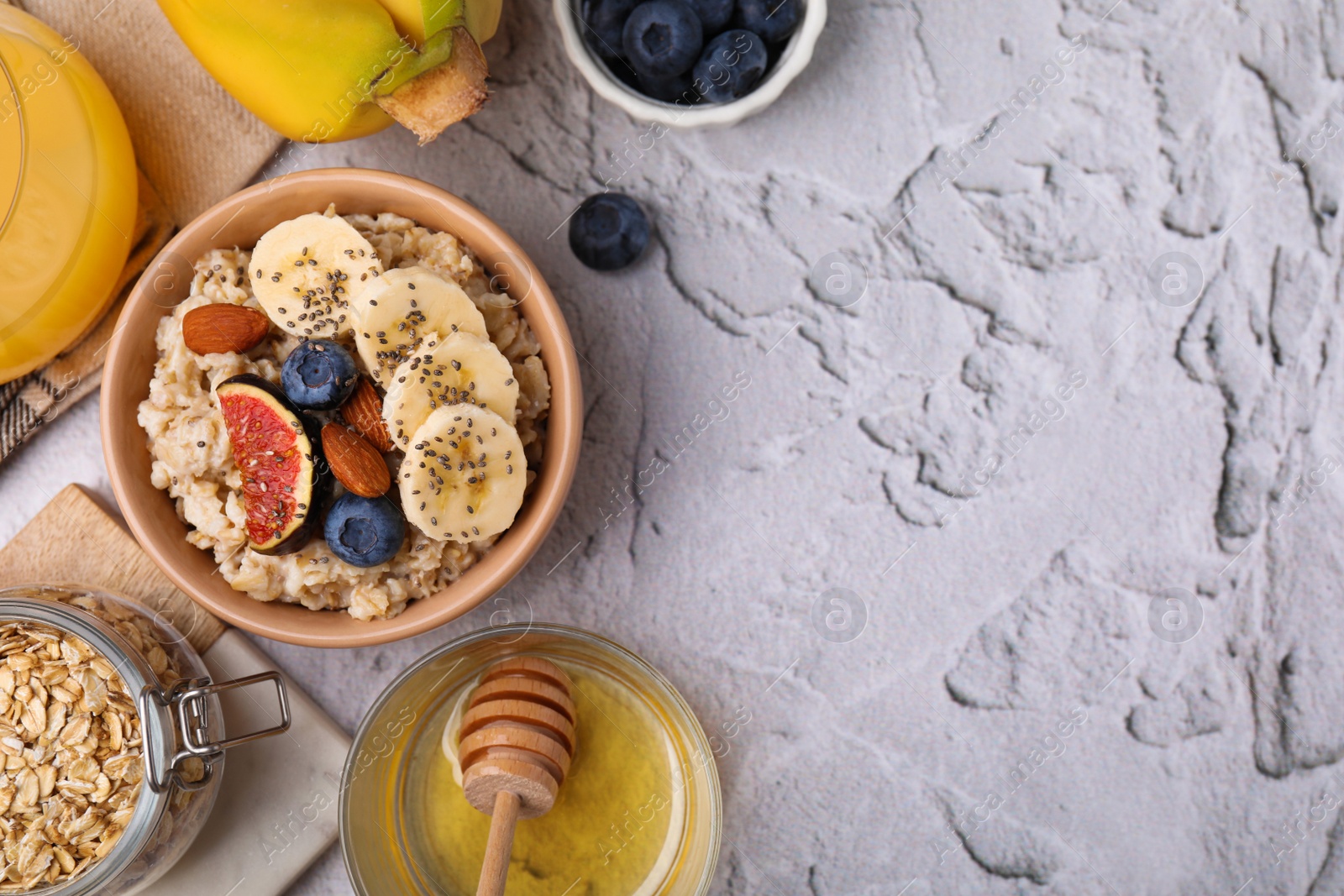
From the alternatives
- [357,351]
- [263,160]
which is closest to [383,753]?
[357,351]

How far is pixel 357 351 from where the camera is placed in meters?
1.02

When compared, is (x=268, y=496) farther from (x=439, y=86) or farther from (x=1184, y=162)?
(x=1184, y=162)

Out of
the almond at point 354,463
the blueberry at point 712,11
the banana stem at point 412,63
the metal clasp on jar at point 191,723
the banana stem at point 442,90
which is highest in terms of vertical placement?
the banana stem at point 412,63

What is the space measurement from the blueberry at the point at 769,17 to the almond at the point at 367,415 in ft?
2.05

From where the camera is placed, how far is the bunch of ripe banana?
0.94 metres

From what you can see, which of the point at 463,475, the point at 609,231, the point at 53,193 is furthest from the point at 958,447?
the point at 53,193

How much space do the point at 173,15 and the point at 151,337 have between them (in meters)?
0.34

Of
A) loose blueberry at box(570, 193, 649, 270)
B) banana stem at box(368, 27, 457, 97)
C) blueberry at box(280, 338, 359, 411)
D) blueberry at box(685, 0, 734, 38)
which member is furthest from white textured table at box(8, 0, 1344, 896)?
blueberry at box(280, 338, 359, 411)

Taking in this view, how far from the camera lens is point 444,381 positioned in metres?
0.96

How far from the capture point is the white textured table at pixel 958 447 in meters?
1.24

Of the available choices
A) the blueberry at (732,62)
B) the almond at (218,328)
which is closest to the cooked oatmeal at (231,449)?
the almond at (218,328)

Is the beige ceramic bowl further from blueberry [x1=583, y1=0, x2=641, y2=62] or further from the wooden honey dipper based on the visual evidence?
blueberry [x1=583, y1=0, x2=641, y2=62]

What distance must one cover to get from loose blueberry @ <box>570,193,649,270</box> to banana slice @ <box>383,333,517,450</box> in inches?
10.1

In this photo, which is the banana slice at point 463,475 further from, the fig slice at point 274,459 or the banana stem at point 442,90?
the banana stem at point 442,90
